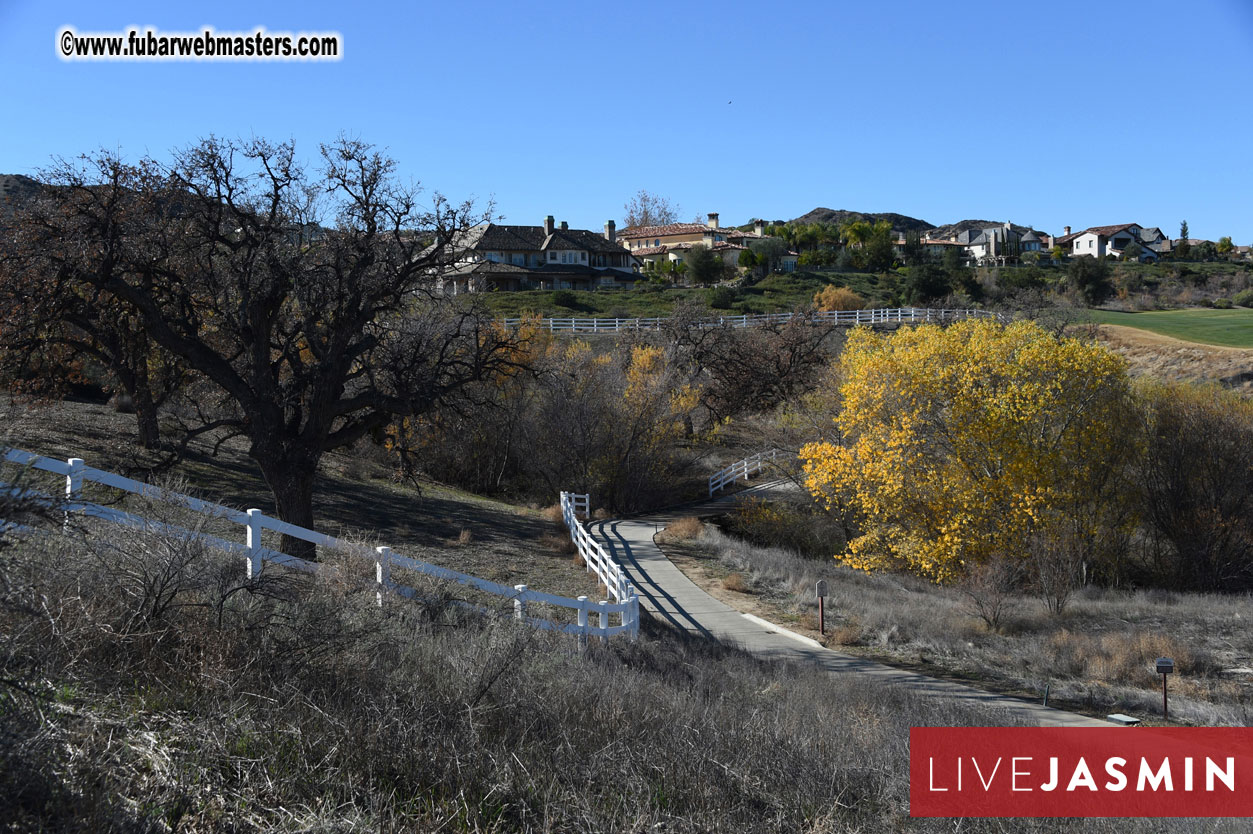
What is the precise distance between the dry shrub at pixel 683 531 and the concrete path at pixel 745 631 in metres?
0.92

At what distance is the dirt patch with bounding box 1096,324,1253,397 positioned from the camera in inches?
1892

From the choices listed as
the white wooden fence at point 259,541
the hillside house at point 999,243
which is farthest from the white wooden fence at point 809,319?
the hillside house at point 999,243

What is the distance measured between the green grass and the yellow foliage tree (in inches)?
1432

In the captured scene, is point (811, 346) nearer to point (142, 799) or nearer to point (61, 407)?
point (61, 407)

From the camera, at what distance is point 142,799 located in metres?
4.67

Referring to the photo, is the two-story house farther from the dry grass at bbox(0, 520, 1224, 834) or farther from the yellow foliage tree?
the dry grass at bbox(0, 520, 1224, 834)

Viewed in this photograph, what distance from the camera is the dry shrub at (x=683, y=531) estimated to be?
90.5 feet

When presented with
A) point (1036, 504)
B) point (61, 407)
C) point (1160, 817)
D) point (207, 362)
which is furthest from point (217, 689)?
point (1036, 504)

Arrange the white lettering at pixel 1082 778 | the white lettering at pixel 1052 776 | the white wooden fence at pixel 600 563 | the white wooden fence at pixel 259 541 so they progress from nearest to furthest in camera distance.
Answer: the white lettering at pixel 1052 776
the white lettering at pixel 1082 778
the white wooden fence at pixel 259 541
the white wooden fence at pixel 600 563

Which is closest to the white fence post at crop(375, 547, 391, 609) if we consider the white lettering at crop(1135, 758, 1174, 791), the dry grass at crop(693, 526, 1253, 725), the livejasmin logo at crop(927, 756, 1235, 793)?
the livejasmin logo at crop(927, 756, 1235, 793)

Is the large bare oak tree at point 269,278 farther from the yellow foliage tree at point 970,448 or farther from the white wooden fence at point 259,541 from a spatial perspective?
the yellow foliage tree at point 970,448

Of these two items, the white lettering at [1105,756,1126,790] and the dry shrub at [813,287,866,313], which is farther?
the dry shrub at [813,287,866,313]

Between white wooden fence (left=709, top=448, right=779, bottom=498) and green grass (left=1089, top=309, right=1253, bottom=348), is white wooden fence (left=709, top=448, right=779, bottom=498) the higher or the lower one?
the lower one

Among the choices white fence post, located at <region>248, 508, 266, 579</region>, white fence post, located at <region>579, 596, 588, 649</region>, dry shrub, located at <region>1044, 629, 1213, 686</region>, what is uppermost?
white fence post, located at <region>248, 508, 266, 579</region>
